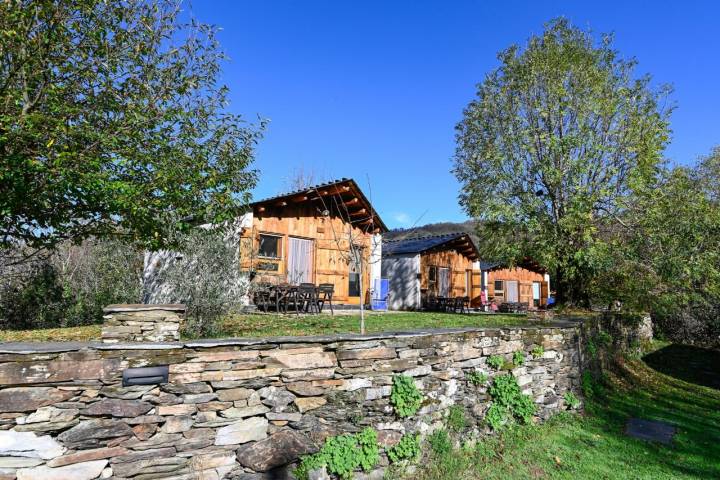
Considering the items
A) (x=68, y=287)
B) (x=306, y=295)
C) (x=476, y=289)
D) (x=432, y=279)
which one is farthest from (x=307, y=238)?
(x=476, y=289)

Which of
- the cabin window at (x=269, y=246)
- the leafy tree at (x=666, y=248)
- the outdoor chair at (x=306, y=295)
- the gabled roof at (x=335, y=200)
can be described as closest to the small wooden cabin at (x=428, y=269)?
the gabled roof at (x=335, y=200)

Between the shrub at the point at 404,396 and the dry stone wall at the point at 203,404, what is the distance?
6 cm

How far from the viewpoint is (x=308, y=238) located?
14.3m

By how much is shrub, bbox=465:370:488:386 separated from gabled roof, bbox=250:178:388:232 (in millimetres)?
7007

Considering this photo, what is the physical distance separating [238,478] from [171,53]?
6023mm

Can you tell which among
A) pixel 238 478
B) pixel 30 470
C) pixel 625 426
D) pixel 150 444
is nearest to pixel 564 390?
pixel 625 426

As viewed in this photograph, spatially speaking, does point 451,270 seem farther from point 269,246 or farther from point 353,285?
point 269,246

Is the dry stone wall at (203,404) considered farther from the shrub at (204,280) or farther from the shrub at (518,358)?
the shrub at (204,280)

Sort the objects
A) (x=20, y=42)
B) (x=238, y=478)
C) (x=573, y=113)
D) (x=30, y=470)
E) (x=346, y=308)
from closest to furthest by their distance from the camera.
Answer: (x=30, y=470) → (x=238, y=478) → (x=20, y=42) → (x=573, y=113) → (x=346, y=308)

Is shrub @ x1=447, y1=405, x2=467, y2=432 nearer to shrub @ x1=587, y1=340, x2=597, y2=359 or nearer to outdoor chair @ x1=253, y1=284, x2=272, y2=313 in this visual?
shrub @ x1=587, y1=340, x2=597, y2=359

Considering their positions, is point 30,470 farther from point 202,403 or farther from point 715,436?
point 715,436

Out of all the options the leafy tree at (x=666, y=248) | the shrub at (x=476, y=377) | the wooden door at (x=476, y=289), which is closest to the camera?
the shrub at (x=476, y=377)

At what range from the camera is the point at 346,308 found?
14797mm

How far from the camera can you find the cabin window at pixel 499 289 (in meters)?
24.6
